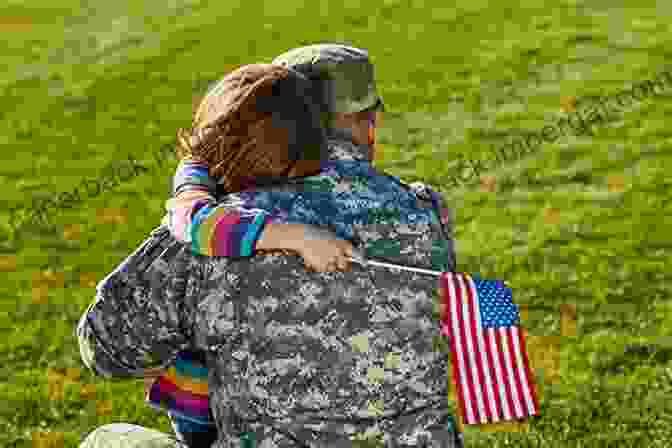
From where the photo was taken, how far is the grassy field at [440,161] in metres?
6.94

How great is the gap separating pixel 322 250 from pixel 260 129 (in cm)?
38

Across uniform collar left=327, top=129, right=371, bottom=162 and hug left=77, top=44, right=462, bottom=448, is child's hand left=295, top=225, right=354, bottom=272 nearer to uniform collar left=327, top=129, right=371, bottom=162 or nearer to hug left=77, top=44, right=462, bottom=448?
hug left=77, top=44, right=462, bottom=448

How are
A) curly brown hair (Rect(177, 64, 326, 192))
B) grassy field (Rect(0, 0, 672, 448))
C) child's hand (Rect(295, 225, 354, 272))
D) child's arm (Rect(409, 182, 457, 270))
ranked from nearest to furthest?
child's hand (Rect(295, 225, 354, 272)) < curly brown hair (Rect(177, 64, 326, 192)) < child's arm (Rect(409, 182, 457, 270)) < grassy field (Rect(0, 0, 672, 448))

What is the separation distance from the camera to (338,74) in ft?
12.0

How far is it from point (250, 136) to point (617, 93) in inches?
404

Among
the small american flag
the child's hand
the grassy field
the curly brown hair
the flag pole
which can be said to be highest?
the curly brown hair

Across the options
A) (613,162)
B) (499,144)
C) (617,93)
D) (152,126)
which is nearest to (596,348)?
(613,162)

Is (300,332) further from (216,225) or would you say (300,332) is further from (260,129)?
(260,129)

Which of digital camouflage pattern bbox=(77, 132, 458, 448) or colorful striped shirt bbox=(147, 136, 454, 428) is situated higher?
colorful striped shirt bbox=(147, 136, 454, 428)

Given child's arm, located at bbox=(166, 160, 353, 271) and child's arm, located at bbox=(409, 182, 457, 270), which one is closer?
child's arm, located at bbox=(166, 160, 353, 271)

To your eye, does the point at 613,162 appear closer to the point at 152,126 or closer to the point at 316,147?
the point at 152,126

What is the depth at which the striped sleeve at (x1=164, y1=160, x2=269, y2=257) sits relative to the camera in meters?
3.13

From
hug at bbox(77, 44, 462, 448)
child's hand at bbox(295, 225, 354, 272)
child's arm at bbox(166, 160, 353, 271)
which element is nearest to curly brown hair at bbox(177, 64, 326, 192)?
hug at bbox(77, 44, 462, 448)

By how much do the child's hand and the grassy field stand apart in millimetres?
3223
